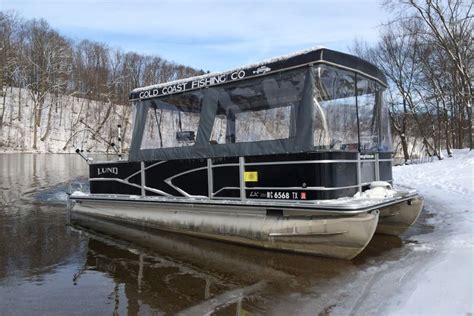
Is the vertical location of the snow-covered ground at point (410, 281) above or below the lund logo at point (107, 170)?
below

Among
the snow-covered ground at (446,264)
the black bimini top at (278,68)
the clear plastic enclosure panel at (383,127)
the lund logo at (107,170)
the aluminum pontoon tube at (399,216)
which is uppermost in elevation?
the black bimini top at (278,68)

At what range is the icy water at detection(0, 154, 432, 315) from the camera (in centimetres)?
450

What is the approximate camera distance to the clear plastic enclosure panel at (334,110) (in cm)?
619

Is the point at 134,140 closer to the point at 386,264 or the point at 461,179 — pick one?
the point at 386,264

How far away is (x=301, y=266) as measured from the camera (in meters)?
5.85

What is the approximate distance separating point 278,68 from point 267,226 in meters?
2.37

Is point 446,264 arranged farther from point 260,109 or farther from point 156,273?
point 156,273

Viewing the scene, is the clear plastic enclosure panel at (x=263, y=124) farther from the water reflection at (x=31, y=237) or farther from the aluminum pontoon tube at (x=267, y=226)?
the water reflection at (x=31, y=237)

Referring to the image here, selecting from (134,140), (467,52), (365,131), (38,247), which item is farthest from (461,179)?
(467,52)

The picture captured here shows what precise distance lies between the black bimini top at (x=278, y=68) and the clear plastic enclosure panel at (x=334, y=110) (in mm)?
145

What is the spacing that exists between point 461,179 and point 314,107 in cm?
991

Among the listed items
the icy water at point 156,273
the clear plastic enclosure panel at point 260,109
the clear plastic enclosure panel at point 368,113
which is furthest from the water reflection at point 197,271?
the clear plastic enclosure panel at point 368,113

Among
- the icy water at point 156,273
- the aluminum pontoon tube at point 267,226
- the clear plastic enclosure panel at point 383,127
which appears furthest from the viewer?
the clear plastic enclosure panel at point 383,127

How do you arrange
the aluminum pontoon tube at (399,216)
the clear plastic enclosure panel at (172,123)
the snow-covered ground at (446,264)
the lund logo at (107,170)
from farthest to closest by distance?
1. the lund logo at (107,170)
2. the clear plastic enclosure panel at (172,123)
3. the aluminum pontoon tube at (399,216)
4. the snow-covered ground at (446,264)
